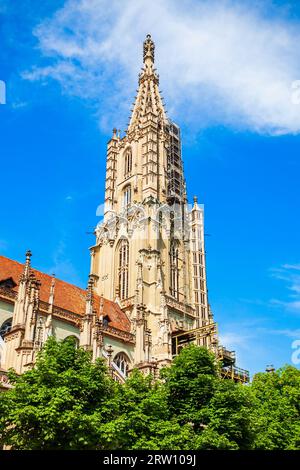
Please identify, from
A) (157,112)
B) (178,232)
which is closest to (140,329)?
(178,232)

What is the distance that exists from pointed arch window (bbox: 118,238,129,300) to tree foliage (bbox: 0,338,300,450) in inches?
922

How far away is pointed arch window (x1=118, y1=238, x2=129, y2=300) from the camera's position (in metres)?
53.6

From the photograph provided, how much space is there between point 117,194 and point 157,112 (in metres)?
13.7

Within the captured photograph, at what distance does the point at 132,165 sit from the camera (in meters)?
62.4

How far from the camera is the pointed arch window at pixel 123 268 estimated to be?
53.6 m

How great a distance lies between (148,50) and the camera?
3063 inches

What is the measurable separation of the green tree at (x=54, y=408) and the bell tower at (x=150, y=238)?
19.1 meters

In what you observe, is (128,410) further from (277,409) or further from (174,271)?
(174,271)

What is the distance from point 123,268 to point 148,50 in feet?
131

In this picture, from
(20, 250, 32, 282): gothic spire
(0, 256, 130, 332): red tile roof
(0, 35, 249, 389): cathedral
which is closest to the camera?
(20, 250, 32, 282): gothic spire

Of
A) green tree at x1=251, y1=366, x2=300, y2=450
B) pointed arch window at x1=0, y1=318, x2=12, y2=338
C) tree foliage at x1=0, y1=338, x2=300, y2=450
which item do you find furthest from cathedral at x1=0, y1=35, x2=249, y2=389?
green tree at x1=251, y1=366, x2=300, y2=450

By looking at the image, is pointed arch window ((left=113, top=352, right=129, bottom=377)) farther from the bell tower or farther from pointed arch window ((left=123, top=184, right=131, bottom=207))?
pointed arch window ((left=123, top=184, right=131, bottom=207))
